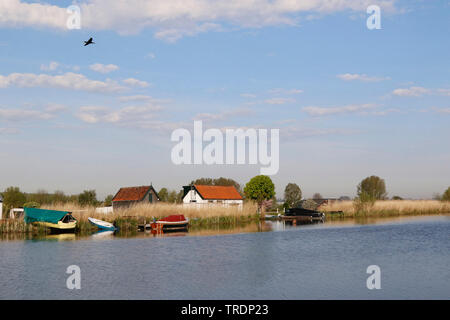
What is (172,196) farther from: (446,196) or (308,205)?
(446,196)

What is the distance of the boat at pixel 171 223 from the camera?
4638cm

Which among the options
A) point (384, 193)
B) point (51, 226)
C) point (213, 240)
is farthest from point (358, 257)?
point (384, 193)

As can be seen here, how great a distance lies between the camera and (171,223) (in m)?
46.9

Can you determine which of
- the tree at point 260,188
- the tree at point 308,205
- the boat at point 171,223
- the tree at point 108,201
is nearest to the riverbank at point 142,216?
the boat at point 171,223

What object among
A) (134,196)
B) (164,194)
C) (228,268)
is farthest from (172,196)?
(228,268)

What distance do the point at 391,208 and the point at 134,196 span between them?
44.4 metres

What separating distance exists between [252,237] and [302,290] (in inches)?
795

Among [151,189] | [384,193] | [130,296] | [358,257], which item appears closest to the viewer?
[130,296]

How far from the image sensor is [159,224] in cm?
4634

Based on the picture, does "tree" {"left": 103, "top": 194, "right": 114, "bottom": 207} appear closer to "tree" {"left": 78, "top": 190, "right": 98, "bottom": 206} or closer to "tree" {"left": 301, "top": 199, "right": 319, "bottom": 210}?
"tree" {"left": 78, "top": 190, "right": 98, "bottom": 206}

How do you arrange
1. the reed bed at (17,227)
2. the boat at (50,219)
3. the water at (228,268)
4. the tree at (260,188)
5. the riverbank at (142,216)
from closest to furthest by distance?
the water at (228,268), the reed bed at (17,227), the boat at (50,219), the riverbank at (142,216), the tree at (260,188)

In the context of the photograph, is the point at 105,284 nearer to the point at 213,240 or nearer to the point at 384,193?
the point at 213,240

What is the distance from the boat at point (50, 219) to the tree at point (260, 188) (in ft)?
169

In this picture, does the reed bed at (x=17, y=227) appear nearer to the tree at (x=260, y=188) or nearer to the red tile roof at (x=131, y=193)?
the red tile roof at (x=131, y=193)
